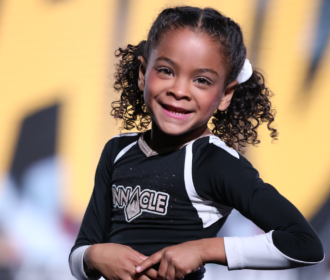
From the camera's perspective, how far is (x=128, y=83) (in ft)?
3.28

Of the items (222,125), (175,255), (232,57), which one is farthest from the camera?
(222,125)

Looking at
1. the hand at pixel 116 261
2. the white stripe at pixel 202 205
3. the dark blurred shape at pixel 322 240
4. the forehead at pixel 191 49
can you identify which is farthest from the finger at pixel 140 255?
the dark blurred shape at pixel 322 240

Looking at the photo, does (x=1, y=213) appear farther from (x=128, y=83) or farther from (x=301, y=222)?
(x=301, y=222)

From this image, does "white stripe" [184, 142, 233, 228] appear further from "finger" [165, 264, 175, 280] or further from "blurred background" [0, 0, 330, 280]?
"blurred background" [0, 0, 330, 280]

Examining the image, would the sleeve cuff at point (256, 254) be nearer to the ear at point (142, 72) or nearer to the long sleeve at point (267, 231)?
the long sleeve at point (267, 231)

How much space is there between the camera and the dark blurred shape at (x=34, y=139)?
173 centimetres

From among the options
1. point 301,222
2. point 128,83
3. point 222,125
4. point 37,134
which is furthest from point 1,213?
point 301,222

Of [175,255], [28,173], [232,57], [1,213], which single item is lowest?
[1,213]

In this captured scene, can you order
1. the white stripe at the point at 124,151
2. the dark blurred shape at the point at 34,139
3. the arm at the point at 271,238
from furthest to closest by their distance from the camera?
the dark blurred shape at the point at 34,139 < the white stripe at the point at 124,151 < the arm at the point at 271,238

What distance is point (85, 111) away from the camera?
5.64 feet

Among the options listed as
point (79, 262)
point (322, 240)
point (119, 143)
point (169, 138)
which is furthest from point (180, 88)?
point (322, 240)

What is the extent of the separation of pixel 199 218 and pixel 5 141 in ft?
4.13

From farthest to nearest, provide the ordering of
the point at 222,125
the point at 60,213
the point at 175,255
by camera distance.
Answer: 1. the point at 60,213
2. the point at 222,125
3. the point at 175,255

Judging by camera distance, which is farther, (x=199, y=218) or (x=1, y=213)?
(x=1, y=213)
